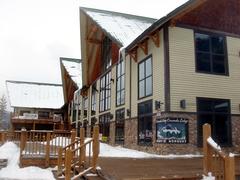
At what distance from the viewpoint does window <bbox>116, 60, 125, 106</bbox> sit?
62.9 ft

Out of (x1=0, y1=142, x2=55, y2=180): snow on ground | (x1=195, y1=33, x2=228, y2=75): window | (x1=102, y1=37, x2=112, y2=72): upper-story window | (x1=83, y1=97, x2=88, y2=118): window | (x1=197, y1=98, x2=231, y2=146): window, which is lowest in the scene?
(x1=0, y1=142, x2=55, y2=180): snow on ground

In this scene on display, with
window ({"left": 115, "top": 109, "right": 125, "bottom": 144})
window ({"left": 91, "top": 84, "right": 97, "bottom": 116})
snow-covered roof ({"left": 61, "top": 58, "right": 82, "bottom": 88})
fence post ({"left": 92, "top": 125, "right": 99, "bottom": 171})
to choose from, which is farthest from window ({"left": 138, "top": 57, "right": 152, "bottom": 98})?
snow-covered roof ({"left": 61, "top": 58, "right": 82, "bottom": 88})

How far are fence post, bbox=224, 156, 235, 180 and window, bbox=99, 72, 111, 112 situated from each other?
16849mm

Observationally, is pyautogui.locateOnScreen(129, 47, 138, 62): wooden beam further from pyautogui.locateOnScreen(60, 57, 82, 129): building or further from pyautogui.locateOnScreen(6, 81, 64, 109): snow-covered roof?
pyautogui.locateOnScreen(6, 81, 64, 109): snow-covered roof

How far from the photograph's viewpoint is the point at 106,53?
936 inches

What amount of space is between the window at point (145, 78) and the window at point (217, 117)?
2.61 m

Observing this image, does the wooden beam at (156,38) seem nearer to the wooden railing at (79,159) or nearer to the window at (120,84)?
the window at (120,84)

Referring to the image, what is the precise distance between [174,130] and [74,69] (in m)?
22.2

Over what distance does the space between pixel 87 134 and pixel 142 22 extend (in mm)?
10807

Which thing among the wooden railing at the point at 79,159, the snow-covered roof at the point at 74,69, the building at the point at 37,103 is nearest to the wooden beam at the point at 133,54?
the wooden railing at the point at 79,159

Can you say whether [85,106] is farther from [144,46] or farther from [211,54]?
[211,54]

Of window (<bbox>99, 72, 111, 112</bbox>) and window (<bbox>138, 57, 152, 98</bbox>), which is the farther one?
window (<bbox>99, 72, 111, 112</bbox>)

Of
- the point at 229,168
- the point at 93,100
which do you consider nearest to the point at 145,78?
the point at 229,168

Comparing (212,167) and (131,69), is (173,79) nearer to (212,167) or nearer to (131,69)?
(131,69)
